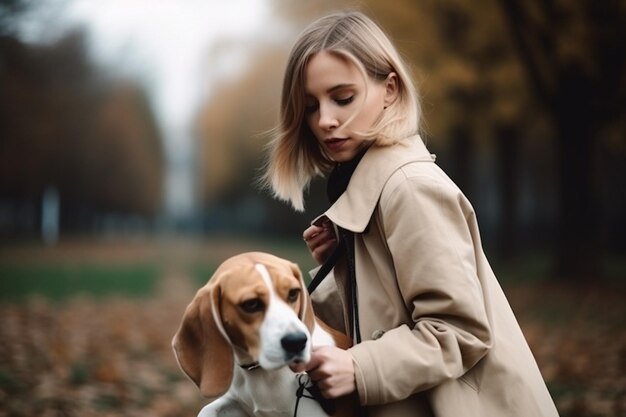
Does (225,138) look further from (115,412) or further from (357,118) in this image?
(357,118)

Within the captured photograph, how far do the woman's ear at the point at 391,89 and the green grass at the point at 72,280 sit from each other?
11268mm

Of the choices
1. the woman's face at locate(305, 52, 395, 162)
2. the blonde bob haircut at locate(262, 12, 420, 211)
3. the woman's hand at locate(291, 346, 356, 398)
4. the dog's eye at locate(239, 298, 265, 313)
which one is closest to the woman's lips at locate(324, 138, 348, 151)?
the woman's face at locate(305, 52, 395, 162)

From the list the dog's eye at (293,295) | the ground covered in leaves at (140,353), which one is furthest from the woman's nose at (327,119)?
the ground covered in leaves at (140,353)

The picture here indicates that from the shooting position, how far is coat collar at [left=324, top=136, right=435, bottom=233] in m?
2.71

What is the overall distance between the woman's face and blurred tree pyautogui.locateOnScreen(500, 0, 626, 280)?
9.97 m

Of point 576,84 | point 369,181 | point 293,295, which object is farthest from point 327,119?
point 576,84

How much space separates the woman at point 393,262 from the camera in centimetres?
251

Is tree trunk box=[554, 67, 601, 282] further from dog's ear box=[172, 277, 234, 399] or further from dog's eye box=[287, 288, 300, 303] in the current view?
dog's ear box=[172, 277, 234, 399]

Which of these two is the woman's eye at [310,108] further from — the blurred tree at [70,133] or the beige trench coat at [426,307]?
the blurred tree at [70,133]

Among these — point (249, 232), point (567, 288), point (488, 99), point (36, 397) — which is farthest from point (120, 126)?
point (36, 397)

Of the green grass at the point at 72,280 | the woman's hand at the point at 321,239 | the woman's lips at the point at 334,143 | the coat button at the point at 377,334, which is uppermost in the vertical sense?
the woman's lips at the point at 334,143

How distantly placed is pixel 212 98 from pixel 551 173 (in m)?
15.8

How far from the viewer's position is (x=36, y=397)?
211 inches

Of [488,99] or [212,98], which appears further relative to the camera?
[212,98]
